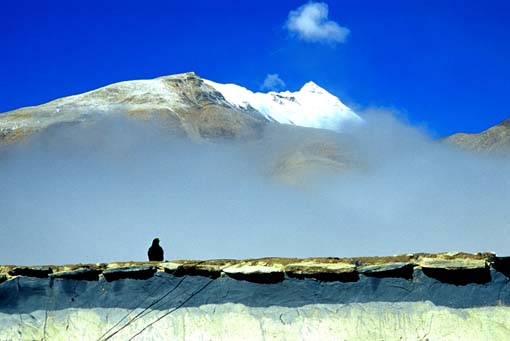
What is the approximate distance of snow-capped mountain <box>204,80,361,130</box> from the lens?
15712cm

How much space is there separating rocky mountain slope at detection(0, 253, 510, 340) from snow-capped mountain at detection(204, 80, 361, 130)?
137 meters

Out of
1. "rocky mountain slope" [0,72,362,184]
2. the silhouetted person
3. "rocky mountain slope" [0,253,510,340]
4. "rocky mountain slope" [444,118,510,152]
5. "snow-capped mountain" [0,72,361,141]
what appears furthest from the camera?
"snow-capped mountain" [0,72,361,141]

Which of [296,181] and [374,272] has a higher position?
[296,181]

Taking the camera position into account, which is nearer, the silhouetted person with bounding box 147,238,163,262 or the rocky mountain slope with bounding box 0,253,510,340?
the rocky mountain slope with bounding box 0,253,510,340

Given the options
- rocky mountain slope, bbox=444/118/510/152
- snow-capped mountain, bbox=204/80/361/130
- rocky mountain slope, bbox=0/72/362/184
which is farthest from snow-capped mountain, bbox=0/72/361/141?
rocky mountain slope, bbox=444/118/510/152

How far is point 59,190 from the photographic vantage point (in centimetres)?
8200

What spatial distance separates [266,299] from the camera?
6520 millimetres

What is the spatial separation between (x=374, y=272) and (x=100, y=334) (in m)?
2.71

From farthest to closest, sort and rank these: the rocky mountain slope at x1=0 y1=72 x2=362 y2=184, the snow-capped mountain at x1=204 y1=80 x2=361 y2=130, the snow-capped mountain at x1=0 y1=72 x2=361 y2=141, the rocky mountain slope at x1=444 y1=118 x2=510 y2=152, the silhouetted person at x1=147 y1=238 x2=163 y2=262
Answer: the snow-capped mountain at x1=204 y1=80 x2=361 y2=130 < the snow-capped mountain at x1=0 y1=72 x2=361 y2=141 < the rocky mountain slope at x1=0 y1=72 x2=362 y2=184 < the rocky mountain slope at x1=444 y1=118 x2=510 y2=152 < the silhouetted person at x1=147 y1=238 x2=163 y2=262

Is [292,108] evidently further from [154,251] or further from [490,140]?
[154,251]

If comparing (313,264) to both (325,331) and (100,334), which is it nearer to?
(325,331)

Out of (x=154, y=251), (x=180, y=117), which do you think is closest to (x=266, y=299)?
(x=154, y=251)

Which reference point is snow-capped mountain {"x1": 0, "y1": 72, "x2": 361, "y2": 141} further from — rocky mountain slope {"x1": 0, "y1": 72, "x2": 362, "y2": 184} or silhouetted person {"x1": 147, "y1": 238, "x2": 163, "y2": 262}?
silhouetted person {"x1": 147, "y1": 238, "x2": 163, "y2": 262}

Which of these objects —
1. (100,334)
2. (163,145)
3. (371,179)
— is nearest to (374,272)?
(100,334)
